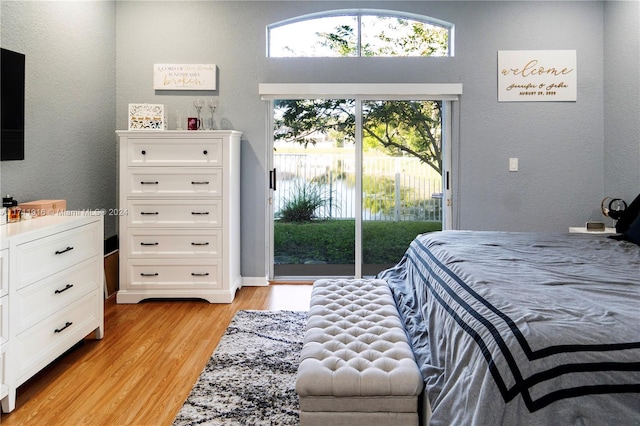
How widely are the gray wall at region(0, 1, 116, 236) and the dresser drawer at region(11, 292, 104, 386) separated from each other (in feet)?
2.83

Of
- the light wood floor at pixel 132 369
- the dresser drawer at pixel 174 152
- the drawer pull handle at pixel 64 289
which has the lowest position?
the light wood floor at pixel 132 369

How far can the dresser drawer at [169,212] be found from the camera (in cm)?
432

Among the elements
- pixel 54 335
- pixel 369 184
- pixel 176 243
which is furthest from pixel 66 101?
pixel 369 184

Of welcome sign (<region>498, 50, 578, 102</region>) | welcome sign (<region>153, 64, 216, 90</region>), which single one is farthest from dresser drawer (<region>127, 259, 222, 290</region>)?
welcome sign (<region>498, 50, 578, 102</region>)

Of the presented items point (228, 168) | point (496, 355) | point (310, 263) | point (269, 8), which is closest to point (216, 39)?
point (269, 8)

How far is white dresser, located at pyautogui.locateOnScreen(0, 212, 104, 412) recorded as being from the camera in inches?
93.7

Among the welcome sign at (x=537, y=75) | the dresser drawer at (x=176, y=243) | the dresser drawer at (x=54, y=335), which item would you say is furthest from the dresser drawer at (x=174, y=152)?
the welcome sign at (x=537, y=75)

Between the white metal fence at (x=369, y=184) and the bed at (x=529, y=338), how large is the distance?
7.81 ft

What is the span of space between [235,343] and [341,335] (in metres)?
1.19

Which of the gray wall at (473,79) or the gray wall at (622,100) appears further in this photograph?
the gray wall at (473,79)

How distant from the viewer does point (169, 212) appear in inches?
170

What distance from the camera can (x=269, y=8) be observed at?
487 cm

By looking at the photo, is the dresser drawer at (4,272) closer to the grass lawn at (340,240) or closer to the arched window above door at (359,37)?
the grass lawn at (340,240)

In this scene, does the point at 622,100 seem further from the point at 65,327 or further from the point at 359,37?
the point at 65,327
